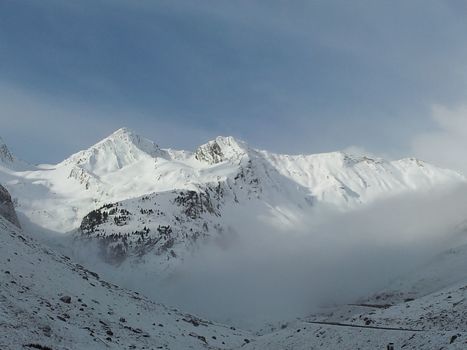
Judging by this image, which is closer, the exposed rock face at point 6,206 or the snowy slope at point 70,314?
the snowy slope at point 70,314

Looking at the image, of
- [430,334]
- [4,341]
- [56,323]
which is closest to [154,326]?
[56,323]

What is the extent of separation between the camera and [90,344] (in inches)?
1425

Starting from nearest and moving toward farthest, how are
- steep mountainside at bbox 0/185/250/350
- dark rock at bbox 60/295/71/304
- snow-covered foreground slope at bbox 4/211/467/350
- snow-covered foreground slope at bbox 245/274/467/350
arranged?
snow-covered foreground slope at bbox 245/274/467/350
snow-covered foreground slope at bbox 4/211/467/350
steep mountainside at bbox 0/185/250/350
dark rock at bbox 60/295/71/304

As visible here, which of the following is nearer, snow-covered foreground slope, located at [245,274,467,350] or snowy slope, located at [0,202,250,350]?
snow-covered foreground slope, located at [245,274,467,350]

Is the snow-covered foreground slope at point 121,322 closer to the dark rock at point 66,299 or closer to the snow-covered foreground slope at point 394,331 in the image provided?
the snow-covered foreground slope at point 394,331

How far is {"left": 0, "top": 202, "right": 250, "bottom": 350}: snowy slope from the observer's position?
34344mm

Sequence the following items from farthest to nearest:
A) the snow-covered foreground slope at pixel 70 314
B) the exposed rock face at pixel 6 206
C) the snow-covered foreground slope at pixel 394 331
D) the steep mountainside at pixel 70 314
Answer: the exposed rock face at pixel 6 206 < the snow-covered foreground slope at pixel 70 314 < the steep mountainside at pixel 70 314 < the snow-covered foreground slope at pixel 394 331

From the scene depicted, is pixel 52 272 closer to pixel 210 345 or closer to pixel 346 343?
pixel 210 345

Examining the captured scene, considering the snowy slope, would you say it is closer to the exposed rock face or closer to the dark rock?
the dark rock

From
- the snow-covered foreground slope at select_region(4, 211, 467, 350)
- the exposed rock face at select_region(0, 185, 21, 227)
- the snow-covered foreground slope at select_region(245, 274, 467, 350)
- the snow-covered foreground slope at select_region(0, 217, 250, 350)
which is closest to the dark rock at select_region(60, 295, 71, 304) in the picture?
the snow-covered foreground slope at select_region(0, 217, 250, 350)

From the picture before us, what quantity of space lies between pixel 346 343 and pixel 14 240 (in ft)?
139

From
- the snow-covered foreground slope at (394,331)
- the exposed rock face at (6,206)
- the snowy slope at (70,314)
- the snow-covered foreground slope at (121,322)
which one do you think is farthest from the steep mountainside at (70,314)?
the exposed rock face at (6,206)

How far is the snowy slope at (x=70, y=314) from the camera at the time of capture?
34.3m

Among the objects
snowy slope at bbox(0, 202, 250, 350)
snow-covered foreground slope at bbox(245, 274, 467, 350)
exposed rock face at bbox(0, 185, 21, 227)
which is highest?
exposed rock face at bbox(0, 185, 21, 227)
